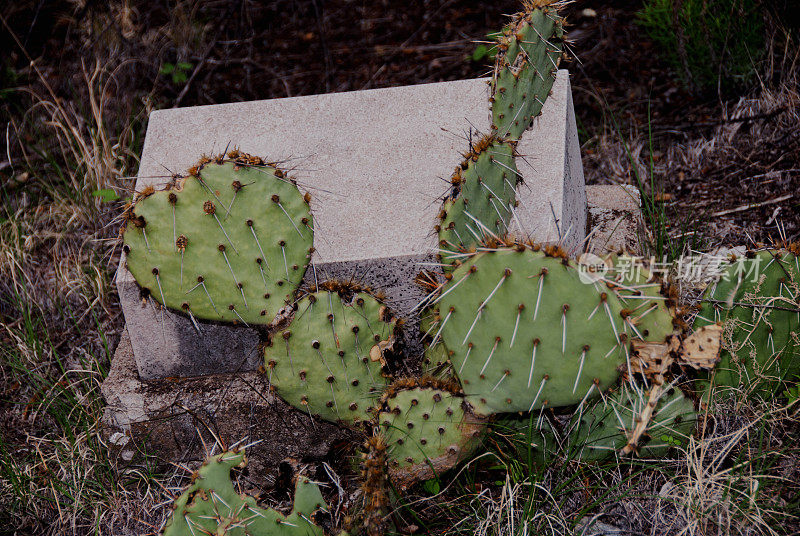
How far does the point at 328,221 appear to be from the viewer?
2.43m

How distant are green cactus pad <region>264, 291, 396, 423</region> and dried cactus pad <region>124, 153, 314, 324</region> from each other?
134mm

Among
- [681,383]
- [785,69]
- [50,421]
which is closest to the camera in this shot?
[681,383]

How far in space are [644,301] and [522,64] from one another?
2.73 ft

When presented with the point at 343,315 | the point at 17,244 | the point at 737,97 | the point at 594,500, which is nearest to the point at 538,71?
the point at 343,315

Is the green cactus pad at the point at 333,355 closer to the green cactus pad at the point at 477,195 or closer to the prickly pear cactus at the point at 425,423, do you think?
the prickly pear cactus at the point at 425,423

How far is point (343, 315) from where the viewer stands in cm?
205

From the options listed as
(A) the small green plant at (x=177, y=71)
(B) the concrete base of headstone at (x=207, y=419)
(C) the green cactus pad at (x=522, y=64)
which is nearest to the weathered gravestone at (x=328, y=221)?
(B) the concrete base of headstone at (x=207, y=419)

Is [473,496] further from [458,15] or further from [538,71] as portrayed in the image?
[458,15]

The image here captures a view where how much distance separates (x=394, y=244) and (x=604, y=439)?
2.68 ft

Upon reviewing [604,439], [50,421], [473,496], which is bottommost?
[50,421]

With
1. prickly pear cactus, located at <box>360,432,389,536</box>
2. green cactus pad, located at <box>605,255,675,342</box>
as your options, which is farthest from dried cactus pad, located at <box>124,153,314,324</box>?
green cactus pad, located at <box>605,255,675,342</box>

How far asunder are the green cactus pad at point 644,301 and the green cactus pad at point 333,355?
2.16 ft

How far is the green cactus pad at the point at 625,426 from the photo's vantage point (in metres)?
2.03

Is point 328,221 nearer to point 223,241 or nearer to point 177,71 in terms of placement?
point 223,241
